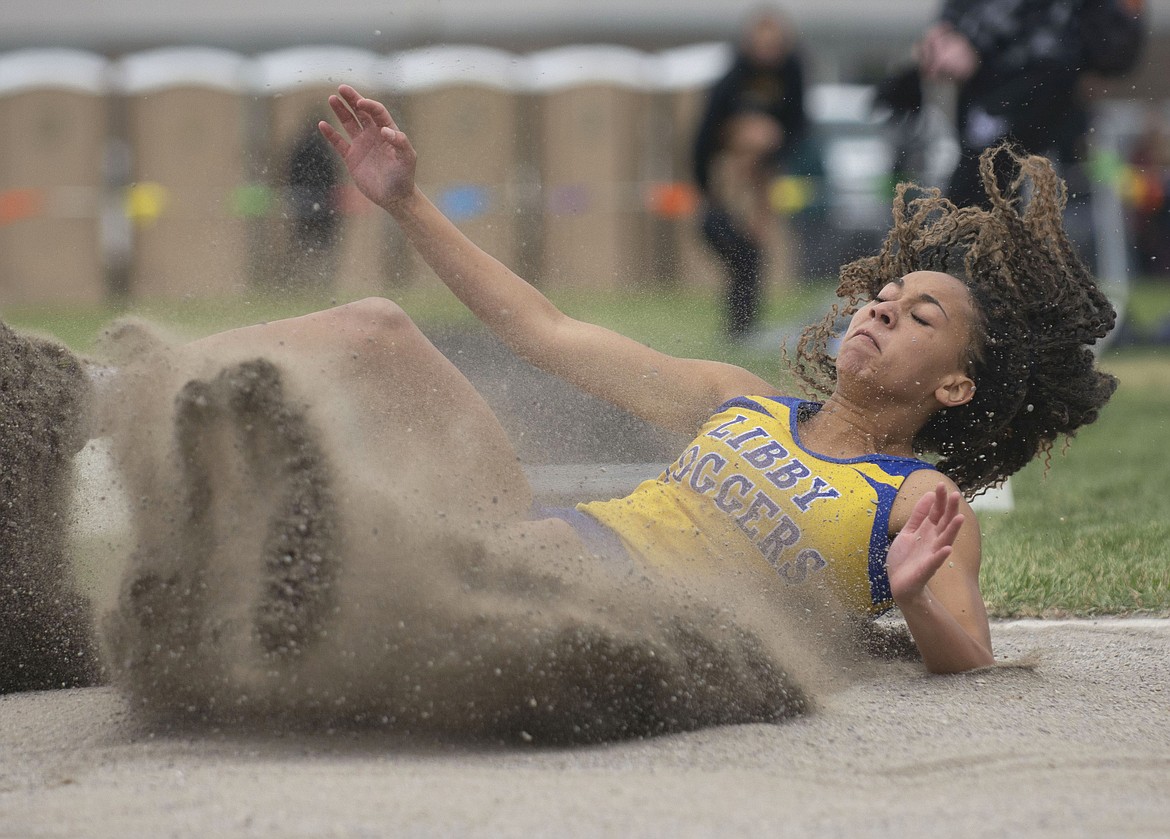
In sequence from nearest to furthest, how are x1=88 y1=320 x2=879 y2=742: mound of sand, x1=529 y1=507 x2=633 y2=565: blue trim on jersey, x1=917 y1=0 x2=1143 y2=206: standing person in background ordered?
x1=88 y1=320 x2=879 y2=742: mound of sand
x1=529 y1=507 x2=633 y2=565: blue trim on jersey
x1=917 y1=0 x2=1143 y2=206: standing person in background

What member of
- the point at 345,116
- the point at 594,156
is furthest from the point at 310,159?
the point at 345,116

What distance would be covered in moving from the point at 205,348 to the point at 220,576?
0.47 meters

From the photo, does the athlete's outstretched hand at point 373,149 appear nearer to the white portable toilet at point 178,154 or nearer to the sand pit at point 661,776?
the sand pit at point 661,776

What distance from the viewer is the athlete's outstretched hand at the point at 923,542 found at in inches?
106

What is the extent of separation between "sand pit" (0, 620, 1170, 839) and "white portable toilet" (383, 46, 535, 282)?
843 cm

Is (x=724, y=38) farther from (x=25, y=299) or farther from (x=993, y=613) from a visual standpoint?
(x=993, y=613)

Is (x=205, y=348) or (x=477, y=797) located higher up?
(x=205, y=348)

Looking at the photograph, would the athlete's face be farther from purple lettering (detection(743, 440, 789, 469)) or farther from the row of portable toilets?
the row of portable toilets

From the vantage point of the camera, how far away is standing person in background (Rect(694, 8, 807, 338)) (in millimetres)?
8938

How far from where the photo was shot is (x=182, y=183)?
14.8 m

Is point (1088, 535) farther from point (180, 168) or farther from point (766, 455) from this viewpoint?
point (180, 168)

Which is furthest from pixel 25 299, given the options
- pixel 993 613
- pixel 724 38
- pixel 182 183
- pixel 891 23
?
pixel 993 613

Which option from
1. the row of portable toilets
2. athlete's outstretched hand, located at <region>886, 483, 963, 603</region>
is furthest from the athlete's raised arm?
the row of portable toilets

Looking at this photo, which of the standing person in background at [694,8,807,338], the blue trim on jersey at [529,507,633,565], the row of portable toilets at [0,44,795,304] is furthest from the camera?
the row of portable toilets at [0,44,795,304]
